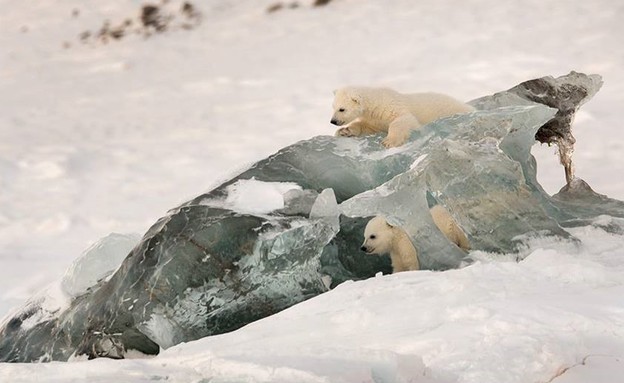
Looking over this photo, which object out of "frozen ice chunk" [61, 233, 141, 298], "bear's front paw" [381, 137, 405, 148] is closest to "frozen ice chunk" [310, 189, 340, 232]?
"bear's front paw" [381, 137, 405, 148]

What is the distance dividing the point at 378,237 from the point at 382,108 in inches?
34.7

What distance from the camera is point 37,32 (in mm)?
16516

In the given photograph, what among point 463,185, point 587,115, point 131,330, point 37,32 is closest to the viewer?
point 131,330

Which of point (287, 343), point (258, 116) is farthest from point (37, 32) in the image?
point (287, 343)

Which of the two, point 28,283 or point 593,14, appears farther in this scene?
point 593,14

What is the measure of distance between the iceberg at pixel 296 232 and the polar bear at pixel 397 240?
0.12 m

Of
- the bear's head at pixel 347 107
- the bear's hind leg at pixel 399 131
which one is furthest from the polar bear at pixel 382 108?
the bear's hind leg at pixel 399 131

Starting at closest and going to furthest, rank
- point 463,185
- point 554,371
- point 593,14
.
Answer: point 554,371
point 463,185
point 593,14

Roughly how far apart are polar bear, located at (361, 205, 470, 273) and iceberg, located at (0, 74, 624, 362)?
12cm

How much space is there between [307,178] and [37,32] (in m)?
13.0

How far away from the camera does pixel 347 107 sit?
5.23 metres

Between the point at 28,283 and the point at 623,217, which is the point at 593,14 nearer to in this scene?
the point at 28,283

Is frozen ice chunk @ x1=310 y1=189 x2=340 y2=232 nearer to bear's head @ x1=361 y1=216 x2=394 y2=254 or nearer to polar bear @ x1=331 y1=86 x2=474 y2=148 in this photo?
bear's head @ x1=361 y1=216 x2=394 y2=254

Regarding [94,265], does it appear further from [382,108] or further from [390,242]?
[382,108]
